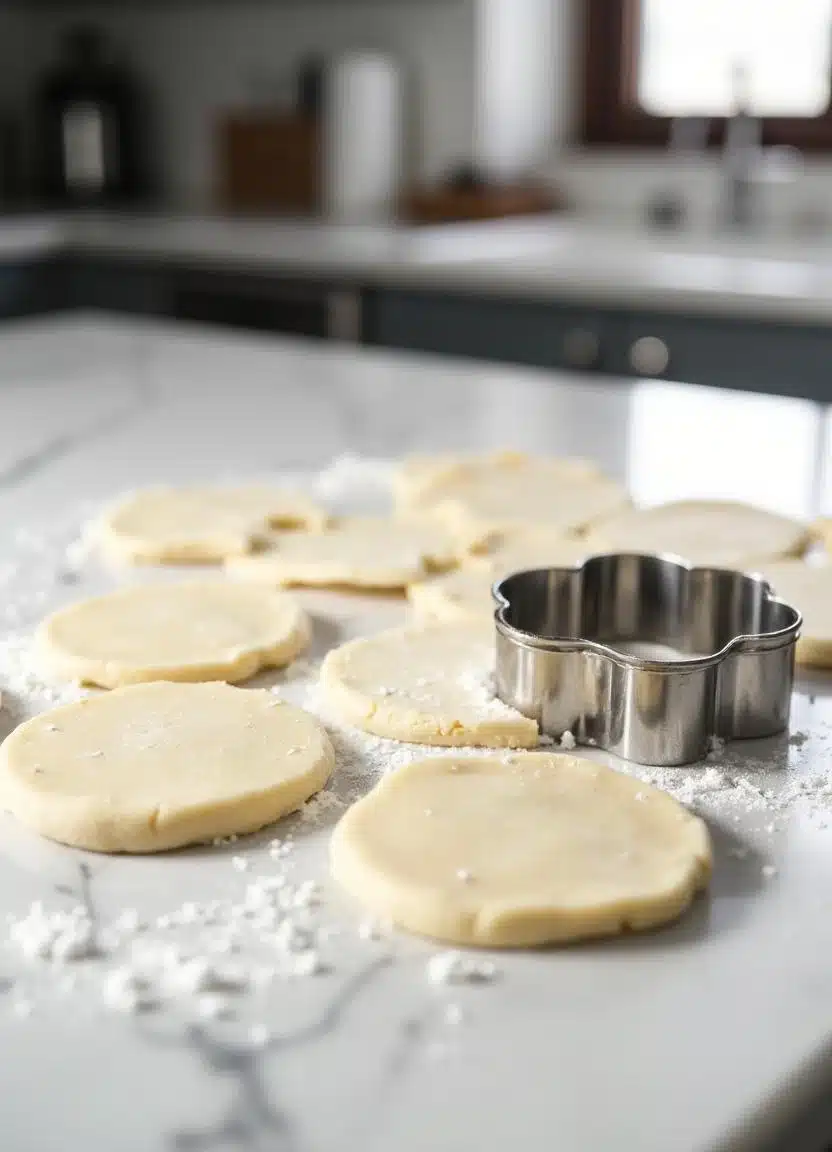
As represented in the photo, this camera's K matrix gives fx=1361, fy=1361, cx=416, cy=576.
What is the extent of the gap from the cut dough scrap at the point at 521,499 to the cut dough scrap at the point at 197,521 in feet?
0.42

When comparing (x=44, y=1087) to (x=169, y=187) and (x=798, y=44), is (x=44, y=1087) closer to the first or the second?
(x=798, y=44)

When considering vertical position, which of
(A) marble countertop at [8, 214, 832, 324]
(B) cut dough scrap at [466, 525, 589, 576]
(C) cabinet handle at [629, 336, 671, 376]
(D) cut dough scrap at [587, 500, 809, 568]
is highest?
(A) marble countertop at [8, 214, 832, 324]

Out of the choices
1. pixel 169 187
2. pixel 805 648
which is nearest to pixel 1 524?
pixel 805 648

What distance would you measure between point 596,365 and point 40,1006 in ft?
6.13

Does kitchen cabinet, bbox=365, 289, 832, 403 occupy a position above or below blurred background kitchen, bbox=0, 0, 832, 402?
below

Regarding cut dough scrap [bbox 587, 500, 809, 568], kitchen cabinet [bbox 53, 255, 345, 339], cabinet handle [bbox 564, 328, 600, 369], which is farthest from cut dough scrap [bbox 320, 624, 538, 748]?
kitchen cabinet [bbox 53, 255, 345, 339]

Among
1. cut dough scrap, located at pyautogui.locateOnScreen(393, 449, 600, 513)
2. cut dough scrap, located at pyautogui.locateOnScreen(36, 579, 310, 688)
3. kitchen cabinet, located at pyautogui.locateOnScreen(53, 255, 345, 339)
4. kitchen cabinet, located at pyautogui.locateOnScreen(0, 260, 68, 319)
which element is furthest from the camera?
kitchen cabinet, located at pyautogui.locateOnScreen(0, 260, 68, 319)

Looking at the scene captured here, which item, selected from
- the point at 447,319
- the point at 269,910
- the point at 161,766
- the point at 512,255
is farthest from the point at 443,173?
the point at 269,910

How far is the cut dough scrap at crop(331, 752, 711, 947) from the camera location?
58 centimetres

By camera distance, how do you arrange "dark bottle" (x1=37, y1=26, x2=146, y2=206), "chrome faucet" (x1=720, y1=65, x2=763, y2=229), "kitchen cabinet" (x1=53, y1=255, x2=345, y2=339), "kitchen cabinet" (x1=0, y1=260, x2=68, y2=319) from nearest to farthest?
"kitchen cabinet" (x1=53, y1=255, x2=345, y2=339)
"chrome faucet" (x1=720, y1=65, x2=763, y2=229)
"kitchen cabinet" (x1=0, y1=260, x2=68, y2=319)
"dark bottle" (x1=37, y1=26, x2=146, y2=206)

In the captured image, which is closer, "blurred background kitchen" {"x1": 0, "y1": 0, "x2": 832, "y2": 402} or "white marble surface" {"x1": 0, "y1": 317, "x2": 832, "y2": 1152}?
"white marble surface" {"x1": 0, "y1": 317, "x2": 832, "y2": 1152}

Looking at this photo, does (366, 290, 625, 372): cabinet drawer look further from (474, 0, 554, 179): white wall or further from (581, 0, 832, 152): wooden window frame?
(581, 0, 832, 152): wooden window frame

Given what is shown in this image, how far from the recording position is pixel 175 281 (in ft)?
9.37

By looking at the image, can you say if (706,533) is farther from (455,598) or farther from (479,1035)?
(479,1035)
